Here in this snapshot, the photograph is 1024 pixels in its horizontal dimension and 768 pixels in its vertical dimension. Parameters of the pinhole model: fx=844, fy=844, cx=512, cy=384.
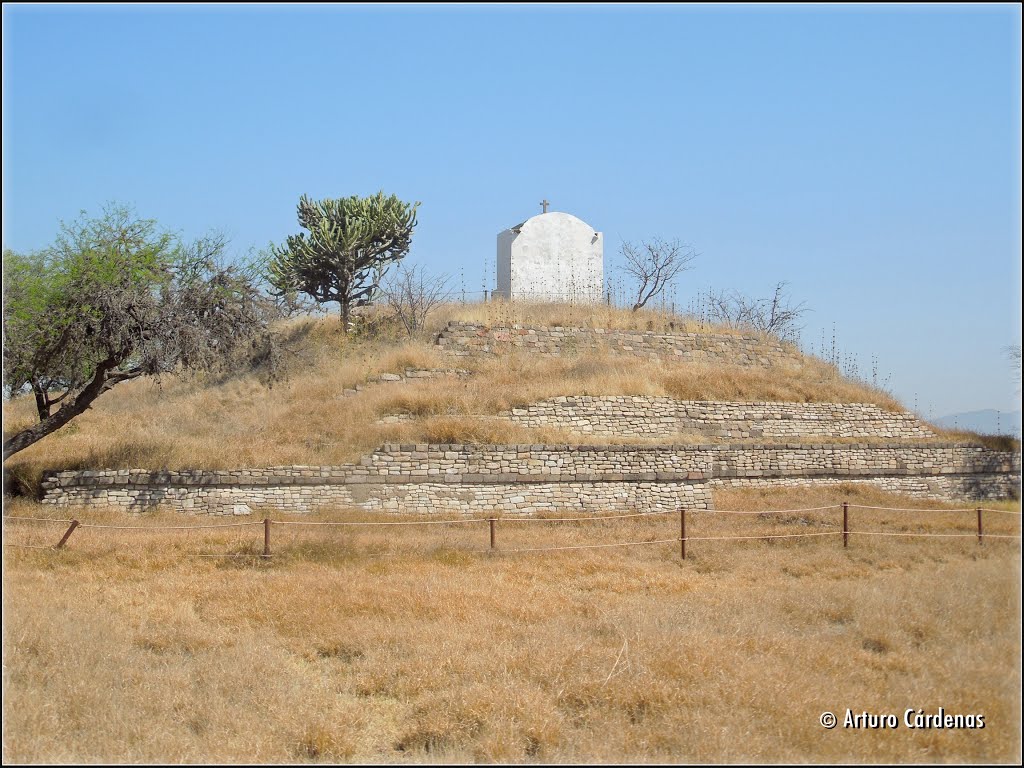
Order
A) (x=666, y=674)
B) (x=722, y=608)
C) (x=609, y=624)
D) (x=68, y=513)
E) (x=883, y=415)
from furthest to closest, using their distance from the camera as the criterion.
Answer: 1. (x=883, y=415)
2. (x=68, y=513)
3. (x=722, y=608)
4. (x=609, y=624)
5. (x=666, y=674)

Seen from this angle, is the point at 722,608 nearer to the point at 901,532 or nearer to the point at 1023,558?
the point at 1023,558

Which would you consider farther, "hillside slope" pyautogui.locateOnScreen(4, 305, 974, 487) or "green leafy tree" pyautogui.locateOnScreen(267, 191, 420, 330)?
"green leafy tree" pyautogui.locateOnScreen(267, 191, 420, 330)

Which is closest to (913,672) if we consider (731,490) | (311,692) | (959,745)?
(959,745)

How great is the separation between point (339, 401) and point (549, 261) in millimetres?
11489

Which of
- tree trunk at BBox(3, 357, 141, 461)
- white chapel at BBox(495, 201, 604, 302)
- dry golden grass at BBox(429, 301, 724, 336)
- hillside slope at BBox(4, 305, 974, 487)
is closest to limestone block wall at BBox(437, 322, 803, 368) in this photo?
dry golden grass at BBox(429, 301, 724, 336)

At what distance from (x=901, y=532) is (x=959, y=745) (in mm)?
9326

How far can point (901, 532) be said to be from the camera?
46.4ft

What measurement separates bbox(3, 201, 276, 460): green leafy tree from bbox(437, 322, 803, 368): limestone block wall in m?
8.16

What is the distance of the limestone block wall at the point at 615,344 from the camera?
25.1 meters

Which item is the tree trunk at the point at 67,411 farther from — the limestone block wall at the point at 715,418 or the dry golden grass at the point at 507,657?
the limestone block wall at the point at 715,418

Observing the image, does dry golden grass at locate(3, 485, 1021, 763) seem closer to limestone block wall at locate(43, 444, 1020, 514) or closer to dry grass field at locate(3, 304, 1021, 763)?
dry grass field at locate(3, 304, 1021, 763)

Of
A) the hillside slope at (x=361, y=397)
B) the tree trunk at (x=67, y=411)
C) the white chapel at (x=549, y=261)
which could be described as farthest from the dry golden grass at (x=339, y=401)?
the white chapel at (x=549, y=261)

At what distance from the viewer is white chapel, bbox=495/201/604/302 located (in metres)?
29.3

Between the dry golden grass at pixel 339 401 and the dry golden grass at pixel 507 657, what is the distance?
221 inches
